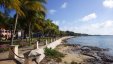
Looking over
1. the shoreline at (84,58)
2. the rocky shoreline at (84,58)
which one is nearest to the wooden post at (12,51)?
the rocky shoreline at (84,58)

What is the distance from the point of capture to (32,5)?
Result: 88.8 feet

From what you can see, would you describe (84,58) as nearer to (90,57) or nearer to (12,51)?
(90,57)

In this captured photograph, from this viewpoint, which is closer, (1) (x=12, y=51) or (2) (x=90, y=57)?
(1) (x=12, y=51)

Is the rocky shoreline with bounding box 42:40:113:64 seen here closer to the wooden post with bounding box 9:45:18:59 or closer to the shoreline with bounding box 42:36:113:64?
the shoreline with bounding box 42:36:113:64

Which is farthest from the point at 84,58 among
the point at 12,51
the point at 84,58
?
the point at 12,51

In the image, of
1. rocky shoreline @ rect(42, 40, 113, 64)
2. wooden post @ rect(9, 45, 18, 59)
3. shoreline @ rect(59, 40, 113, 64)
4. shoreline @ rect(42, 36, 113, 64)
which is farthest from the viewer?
shoreline @ rect(59, 40, 113, 64)

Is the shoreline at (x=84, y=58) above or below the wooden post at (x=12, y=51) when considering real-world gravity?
below

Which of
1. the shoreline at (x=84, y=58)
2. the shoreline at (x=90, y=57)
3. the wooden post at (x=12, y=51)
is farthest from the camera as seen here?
the shoreline at (x=90, y=57)

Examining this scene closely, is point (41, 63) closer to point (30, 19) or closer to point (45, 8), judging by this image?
point (45, 8)

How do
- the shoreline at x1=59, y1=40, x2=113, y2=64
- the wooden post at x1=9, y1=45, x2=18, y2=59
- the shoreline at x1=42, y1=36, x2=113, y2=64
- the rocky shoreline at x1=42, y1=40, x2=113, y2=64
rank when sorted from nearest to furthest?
the wooden post at x1=9, y1=45, x2=18, y2=59 → the rocky shoreline at x1=42, y1=40, x2=113, y2=64 → the shoreline at x1=42, y1=36, x2=113, y2=64 → the shoreline at x1=59, y1=40, x2=113, y2=64

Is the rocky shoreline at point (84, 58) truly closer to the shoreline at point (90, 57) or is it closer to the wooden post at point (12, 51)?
the shoreline at point (90, 57)

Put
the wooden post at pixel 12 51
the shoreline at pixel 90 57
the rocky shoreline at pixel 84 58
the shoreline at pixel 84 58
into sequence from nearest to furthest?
1. the wooden post at pixel 12 51
2. the rocky shoreline at pixel 84 58
3. the shoreline at pixel 84 58
4. the shoreline at pixel 90 57

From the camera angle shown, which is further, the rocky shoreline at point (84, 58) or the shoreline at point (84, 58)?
the shoreline at point (84, 58)

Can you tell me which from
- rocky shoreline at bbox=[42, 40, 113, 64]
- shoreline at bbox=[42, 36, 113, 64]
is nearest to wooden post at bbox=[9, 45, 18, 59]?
rocky shoreline at bbox=[42, 40, 113, 64]
